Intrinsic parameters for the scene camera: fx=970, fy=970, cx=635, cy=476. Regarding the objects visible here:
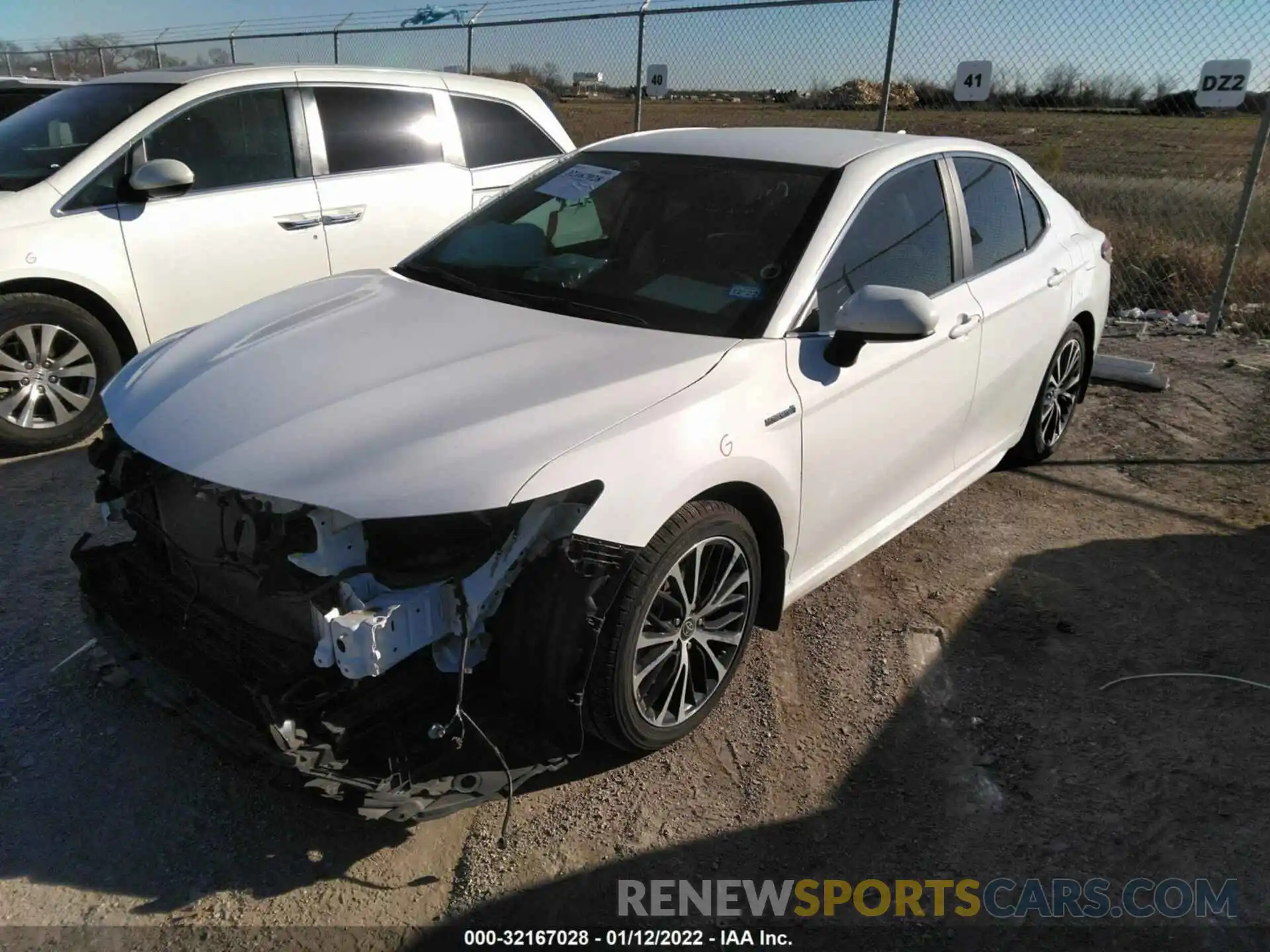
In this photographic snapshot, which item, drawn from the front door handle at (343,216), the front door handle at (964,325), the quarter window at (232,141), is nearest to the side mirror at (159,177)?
the quarter window at (232,141)

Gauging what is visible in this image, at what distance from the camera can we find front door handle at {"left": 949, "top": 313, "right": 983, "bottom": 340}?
3.67 metres

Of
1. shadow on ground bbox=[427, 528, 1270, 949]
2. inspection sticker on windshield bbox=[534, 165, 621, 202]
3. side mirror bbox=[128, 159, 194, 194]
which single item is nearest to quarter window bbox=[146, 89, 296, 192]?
side mirror bbox=[128, 159, 194, 194]

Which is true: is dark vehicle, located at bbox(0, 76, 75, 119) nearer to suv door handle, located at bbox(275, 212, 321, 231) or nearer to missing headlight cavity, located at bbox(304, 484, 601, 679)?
suv door handle, located at bbox(275, 212, 321, 231)

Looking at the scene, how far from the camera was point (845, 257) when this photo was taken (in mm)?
3285

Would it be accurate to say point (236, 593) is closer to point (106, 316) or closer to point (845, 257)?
point (845, 257)

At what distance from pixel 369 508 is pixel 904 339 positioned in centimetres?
172

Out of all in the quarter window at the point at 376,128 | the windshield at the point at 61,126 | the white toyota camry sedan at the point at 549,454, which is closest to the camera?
the white toyota camry sedan at the point at 549,454

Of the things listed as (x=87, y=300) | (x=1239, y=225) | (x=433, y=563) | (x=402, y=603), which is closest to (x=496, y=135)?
(x=87, y=300)

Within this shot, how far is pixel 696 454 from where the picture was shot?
2619 millimetres

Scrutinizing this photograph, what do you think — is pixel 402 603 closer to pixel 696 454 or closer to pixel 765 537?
pixel 696 454

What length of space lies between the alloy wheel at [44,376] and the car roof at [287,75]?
5.30 feet

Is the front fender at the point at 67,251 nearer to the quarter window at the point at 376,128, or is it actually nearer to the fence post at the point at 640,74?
the quarter window at the point at 376,128

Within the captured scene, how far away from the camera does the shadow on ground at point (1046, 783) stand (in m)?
2.43

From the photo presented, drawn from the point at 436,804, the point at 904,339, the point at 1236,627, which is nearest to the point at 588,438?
the point at 436,804
